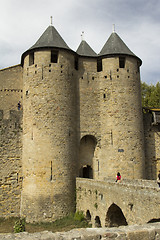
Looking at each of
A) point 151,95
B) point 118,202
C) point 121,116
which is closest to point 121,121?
point 121,116

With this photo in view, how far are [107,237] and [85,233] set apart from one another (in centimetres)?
32

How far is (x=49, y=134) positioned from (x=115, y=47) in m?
8.15

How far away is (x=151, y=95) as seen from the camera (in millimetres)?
25500

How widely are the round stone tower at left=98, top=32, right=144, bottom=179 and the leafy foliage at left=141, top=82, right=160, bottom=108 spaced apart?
28.7ft

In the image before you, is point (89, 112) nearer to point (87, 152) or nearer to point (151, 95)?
point (87, 152)

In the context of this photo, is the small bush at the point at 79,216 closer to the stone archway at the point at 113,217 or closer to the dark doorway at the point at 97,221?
the dark doorway at the point at 97,221

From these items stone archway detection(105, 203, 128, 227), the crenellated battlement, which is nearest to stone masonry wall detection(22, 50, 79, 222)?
the crenellated battlement

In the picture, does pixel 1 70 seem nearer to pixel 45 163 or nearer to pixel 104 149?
pixel 45 163

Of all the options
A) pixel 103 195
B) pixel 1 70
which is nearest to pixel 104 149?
pixel 103 195

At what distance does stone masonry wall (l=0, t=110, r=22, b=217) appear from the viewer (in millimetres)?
14742

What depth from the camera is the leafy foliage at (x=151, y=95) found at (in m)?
25.0

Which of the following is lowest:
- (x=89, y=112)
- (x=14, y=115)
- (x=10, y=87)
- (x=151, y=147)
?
(x=151, y=147)

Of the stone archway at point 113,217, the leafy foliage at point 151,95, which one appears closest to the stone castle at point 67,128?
the stone archway at point 113,217

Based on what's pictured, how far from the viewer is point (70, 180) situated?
1430 cm
